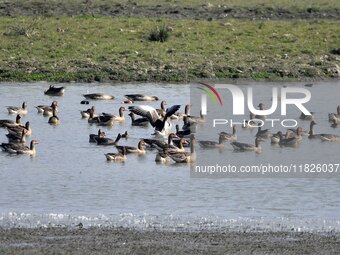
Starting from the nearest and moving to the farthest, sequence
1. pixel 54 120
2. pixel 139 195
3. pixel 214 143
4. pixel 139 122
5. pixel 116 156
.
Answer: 1. pixel 139 195
2. pixel 116 156
3. pixel 214 143
4. pixel 54 120
5. pixel 139 122

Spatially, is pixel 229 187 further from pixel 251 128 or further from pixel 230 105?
pixel 230 105

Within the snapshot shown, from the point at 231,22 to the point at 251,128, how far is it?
524 inches

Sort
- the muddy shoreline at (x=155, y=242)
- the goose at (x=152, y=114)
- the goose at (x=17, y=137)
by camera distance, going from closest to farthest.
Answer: the muddy shoreline at (x=155, y=242) < the goose at (x=152, y=114) < the goose at (x=17, y=137)

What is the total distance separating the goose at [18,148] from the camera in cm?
1991

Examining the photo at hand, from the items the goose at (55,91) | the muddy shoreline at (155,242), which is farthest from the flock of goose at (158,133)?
the muddy shoreline at (155,242)

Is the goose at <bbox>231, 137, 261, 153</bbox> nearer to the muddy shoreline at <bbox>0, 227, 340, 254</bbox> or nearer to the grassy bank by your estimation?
the muddy shoreline at <bbox>0, 227, 340, 254</bbox>

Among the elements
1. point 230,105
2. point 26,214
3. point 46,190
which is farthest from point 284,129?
point 26,214

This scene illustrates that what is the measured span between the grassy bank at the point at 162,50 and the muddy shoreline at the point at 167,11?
8.31ft

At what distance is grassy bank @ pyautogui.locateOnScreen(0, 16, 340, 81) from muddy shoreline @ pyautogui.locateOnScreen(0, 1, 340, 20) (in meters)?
2.53

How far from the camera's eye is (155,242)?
42.0ft

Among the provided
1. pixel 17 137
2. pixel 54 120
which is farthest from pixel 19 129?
pixel 54 120

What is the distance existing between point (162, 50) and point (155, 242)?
18656mm

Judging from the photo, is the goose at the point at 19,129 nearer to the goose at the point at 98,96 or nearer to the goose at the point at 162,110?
the goose at the point at 162,110

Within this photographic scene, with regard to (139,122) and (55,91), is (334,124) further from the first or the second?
(55,91)
